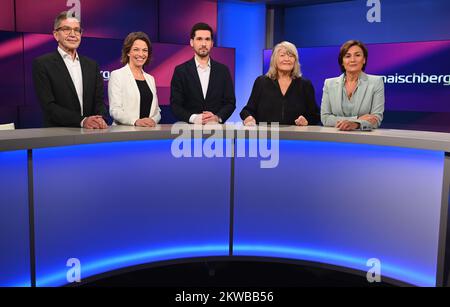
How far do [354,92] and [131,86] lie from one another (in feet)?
4.58

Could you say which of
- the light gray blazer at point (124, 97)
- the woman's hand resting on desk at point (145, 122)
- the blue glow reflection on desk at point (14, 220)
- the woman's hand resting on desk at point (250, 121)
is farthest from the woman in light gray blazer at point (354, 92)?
the blue glow reflection on desk at point (14, 220)

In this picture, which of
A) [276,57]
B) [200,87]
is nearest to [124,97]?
[200,87]

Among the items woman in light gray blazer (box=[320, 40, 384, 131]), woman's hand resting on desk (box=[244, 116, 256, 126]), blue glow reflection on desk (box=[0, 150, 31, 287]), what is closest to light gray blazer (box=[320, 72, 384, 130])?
woman in light gray blazer (box=[320, 40, 384, 131])

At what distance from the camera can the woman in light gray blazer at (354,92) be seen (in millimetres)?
2881

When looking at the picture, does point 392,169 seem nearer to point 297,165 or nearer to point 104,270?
point 297,165

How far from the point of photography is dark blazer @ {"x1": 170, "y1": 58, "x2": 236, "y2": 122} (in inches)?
125

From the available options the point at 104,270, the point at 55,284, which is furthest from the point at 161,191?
the point at 55,284

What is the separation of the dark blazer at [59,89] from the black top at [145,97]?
0.99 feet

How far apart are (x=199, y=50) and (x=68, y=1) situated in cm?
317

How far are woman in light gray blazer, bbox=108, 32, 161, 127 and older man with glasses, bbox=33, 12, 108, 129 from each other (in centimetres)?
15

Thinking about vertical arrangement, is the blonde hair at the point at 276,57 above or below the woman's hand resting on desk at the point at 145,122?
above

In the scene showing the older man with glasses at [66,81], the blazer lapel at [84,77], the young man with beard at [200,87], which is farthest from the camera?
the young man with beard at [200,87]

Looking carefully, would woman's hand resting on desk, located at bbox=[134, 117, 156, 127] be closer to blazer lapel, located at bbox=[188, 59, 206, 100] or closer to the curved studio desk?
the curved studio desk

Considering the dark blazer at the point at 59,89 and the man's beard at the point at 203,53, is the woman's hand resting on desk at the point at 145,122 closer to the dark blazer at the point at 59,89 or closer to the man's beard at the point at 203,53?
the dark blazer at the point at 59,89
